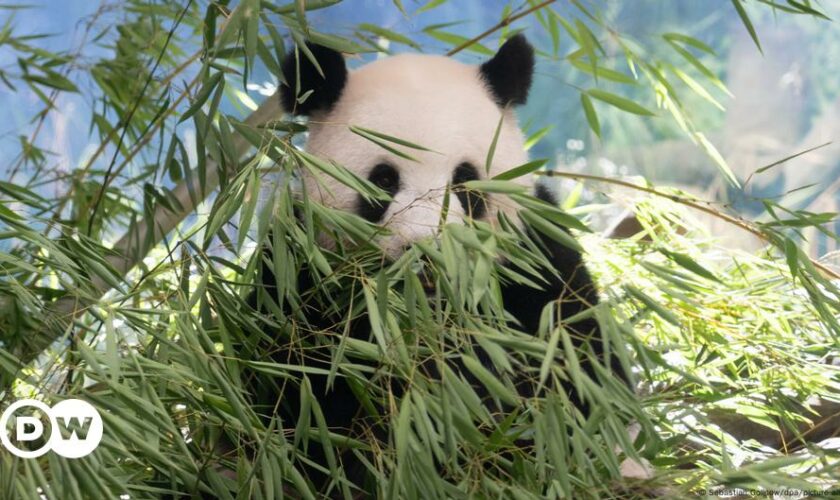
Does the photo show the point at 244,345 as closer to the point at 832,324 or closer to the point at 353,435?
the point at 353,435

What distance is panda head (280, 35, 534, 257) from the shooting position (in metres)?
1.91

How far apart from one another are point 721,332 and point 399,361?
1.01m

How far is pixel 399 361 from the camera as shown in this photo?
1396 millimetres

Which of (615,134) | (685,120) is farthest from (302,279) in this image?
(615,134)

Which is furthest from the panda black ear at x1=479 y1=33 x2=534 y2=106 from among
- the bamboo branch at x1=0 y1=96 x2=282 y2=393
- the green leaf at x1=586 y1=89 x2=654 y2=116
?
the bamboo branch at x1=0 y1=96 x2=282 y2=393

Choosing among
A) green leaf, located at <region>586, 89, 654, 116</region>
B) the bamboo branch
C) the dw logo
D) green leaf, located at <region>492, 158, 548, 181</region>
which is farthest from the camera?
the bamboo branch

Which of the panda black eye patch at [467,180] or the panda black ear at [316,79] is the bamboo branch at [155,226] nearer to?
the panda black ear at [316,79]

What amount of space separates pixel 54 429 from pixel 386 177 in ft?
2.96

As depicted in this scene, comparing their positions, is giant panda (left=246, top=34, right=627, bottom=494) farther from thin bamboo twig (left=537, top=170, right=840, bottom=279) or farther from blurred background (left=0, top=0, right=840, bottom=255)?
blurred background (left=0, top=0, right=840, bottom=255)

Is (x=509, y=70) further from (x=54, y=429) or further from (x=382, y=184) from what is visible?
(x=54, y=429)

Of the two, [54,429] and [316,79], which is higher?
[316,79]

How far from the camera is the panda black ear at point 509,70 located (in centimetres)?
215

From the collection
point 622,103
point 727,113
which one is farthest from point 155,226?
point 727,113

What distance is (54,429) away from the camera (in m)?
1.20
